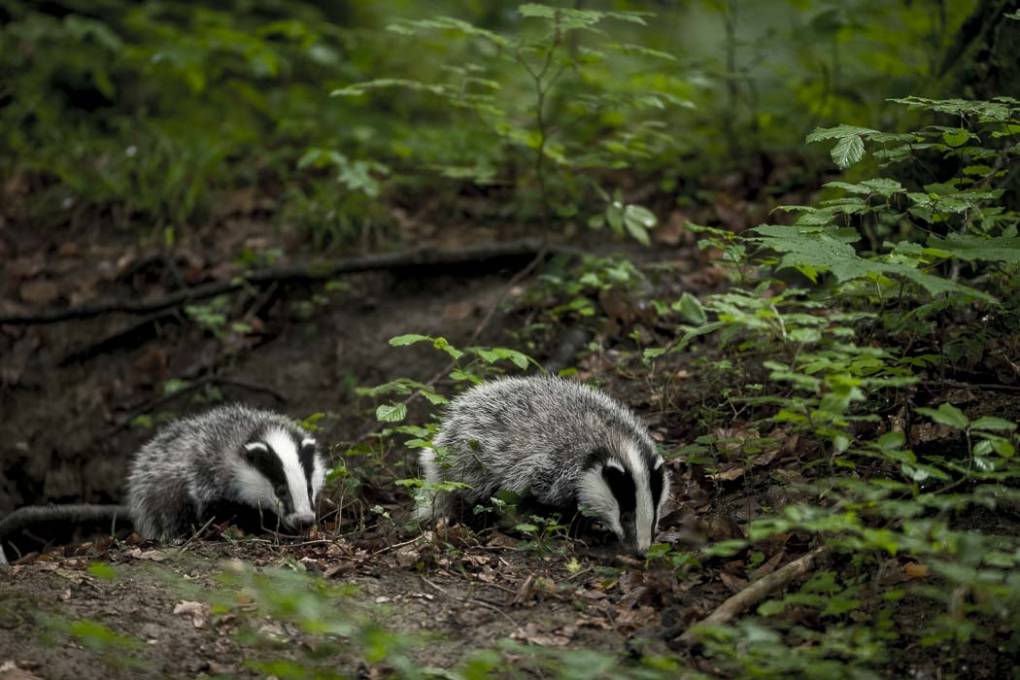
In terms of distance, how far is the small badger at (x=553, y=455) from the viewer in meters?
4.63

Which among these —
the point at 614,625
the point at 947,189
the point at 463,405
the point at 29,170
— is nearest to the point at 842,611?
the point at 614,625

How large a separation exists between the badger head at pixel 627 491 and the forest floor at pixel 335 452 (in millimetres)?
151

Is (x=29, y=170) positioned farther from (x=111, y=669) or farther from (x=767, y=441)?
(x=767, y=441)

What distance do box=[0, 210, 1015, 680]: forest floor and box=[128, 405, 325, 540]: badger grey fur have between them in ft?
1.00

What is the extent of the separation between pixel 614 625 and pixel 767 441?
1.16 meters

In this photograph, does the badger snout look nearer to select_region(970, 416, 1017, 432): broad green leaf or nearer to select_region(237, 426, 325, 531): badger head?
select_region(237, 426, 325, 531): badger head

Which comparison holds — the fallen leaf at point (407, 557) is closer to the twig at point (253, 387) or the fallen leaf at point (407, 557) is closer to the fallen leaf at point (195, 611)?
the fallen leaf at point (195, 611)

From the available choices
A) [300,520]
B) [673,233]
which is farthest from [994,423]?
[673,233]

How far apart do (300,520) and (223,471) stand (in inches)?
30.9

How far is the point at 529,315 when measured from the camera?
714 cm

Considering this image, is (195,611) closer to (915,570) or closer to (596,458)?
(596,458)

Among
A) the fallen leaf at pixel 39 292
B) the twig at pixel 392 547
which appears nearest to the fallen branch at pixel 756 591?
the twig at pixel 392 547

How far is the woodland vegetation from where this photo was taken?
3.68 metres

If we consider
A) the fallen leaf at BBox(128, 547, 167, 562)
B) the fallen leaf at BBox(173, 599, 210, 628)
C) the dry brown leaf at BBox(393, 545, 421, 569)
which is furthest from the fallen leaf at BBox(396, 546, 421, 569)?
the fallen leaf at BBox(128, 547, 167, 562)
